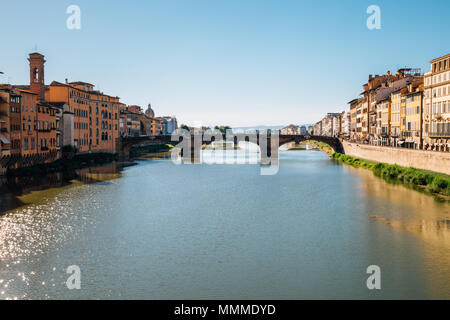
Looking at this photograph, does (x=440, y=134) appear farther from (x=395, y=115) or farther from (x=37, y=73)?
(x=37, y=73)

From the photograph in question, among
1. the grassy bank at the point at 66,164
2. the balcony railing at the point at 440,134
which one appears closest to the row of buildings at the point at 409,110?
the balcony railing at the point at 440,134

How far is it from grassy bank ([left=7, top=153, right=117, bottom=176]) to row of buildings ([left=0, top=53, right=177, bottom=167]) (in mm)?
1186

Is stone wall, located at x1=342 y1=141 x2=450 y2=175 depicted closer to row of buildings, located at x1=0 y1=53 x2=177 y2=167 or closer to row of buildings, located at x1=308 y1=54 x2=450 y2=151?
row of buildings, located at x1=308 y1=54 x2=450 y2=151

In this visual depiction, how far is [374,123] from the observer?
67750 mm

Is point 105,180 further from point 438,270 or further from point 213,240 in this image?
point 438,270

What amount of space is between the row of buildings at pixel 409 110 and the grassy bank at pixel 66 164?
3429 cm

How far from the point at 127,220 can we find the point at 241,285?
10.6m

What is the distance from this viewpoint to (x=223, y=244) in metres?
18.4

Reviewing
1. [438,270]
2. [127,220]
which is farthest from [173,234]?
[438,270]

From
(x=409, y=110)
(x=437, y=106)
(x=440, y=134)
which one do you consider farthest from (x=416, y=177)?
(x=409, y=110)

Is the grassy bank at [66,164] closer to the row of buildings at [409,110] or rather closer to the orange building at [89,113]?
the orange building at [89,113]

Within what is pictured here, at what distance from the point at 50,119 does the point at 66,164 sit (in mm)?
5131

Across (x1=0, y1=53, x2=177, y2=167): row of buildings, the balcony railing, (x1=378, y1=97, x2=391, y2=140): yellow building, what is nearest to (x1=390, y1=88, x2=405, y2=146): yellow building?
(x1=378, y1=97, x2=391, y2=140): yellow building

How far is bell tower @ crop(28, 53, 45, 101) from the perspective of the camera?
50.7 m
